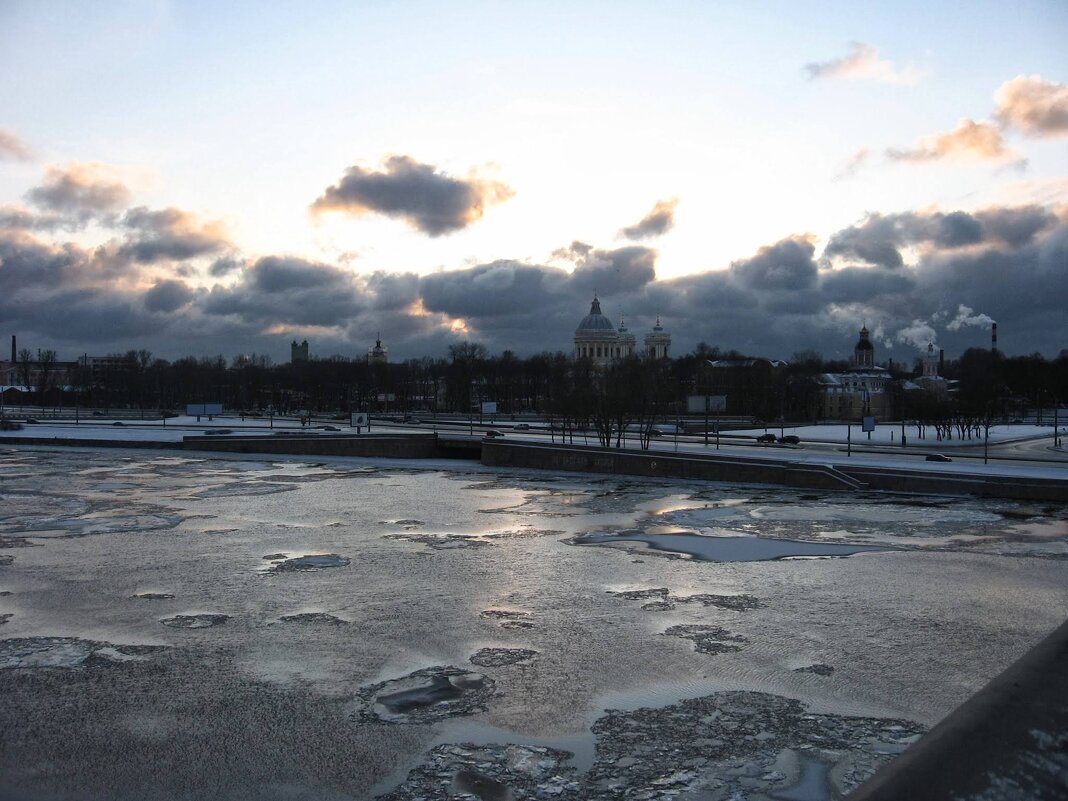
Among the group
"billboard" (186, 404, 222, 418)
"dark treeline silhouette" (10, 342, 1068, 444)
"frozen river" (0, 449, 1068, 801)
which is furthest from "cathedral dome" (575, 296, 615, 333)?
"frozen river" (0, 449, 1068, 801)

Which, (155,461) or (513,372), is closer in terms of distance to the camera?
(155,461)

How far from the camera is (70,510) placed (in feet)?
92.3

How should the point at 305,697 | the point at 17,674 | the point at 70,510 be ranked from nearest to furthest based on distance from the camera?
the point at 305,697 < the point at 17,674 < the point at 70,510

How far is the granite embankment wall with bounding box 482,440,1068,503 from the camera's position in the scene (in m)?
33.5

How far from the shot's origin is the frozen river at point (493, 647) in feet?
30.1

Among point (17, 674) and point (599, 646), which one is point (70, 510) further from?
point (599, 646)

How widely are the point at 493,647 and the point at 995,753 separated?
9.84 m

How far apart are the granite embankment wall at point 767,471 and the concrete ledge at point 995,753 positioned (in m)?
31.7

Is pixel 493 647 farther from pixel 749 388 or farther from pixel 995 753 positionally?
pixel 749 388

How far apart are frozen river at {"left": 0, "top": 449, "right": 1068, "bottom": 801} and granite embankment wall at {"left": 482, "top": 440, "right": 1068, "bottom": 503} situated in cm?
615

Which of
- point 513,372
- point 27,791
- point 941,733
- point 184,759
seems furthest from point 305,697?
point 513,372

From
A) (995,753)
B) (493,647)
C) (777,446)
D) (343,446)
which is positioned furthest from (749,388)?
(995,753)

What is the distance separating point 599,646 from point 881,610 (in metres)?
5.21

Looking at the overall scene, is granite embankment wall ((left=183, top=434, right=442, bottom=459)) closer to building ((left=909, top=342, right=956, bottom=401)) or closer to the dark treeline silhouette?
the dark treeline silhouette
